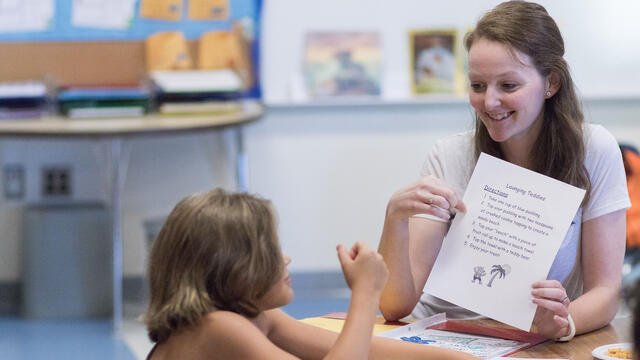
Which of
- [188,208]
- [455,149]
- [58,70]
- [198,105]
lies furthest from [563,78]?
[58,70]

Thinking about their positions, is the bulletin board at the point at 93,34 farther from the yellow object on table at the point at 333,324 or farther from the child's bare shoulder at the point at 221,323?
the child's bare shoulder at the point at 221,323

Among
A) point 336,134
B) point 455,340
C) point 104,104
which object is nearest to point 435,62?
point 336,134

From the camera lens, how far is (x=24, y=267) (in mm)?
4516

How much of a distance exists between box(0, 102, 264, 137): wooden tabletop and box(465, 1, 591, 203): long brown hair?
212 centimetres

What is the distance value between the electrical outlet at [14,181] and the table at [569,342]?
11.0 ft

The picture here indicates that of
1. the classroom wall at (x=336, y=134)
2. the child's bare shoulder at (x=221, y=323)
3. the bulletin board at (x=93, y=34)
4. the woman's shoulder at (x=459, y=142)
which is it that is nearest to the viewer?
the child's bare shoulder at (x=221, y=323)

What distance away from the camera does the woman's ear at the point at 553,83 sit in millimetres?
1824

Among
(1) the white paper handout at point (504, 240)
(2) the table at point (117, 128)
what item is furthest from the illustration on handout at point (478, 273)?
(2) the table at point (117, 128)

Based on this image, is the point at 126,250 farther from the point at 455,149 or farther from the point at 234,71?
the point at 455,149

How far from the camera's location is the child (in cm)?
128

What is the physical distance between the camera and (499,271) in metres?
1.57

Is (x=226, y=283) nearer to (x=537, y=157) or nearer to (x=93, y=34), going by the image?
(x=537, y=157)

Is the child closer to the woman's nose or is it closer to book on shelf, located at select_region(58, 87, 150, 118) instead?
the woman's nose

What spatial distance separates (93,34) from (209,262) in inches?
138
